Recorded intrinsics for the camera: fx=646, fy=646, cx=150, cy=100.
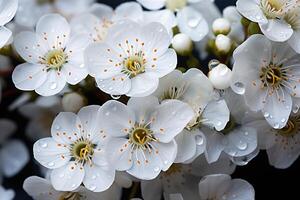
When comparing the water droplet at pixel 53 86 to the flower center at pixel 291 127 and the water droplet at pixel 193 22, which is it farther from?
the flower center at pixel 291 127

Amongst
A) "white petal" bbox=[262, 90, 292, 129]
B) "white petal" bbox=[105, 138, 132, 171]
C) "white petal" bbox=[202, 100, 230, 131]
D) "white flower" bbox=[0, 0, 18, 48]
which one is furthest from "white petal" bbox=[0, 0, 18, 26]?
"white petal" bbox=[262, 90, 292, 129]

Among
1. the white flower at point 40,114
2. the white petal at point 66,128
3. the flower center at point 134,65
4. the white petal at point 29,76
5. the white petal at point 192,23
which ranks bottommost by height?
the white flower at point 40,114

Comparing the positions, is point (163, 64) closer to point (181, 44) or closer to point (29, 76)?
point (181, 44)

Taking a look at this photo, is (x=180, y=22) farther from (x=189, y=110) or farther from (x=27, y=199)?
(x=27, y=199)

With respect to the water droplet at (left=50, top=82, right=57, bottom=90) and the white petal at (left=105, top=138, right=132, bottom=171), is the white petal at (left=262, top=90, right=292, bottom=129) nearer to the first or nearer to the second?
the white petal at (left=105, top=138, right=132, bottom=171)

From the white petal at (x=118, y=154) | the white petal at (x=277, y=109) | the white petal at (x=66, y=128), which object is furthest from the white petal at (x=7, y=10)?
the white petal at (x=277, y=109)

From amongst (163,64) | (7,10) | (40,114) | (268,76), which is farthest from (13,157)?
(268,76)

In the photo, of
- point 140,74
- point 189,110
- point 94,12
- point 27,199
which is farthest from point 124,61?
point 27,199
